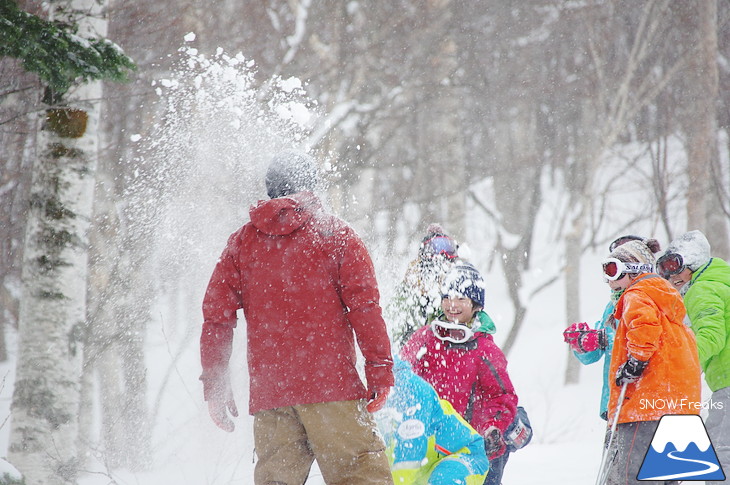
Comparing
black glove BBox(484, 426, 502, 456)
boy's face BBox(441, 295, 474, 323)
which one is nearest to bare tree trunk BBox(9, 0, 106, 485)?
boy's face BBox(441, 295, 474, 323)

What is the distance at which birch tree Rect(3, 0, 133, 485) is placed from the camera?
15.6 feet

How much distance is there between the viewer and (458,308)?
389 centimetres

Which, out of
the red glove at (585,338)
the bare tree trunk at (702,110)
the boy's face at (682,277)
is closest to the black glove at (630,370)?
the red glove at (585,338)

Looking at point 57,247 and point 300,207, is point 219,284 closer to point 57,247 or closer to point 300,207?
point 300,207

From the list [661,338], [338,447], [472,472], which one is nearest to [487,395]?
[472,472]

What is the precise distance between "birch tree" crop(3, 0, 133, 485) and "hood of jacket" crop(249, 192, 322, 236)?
209 cm

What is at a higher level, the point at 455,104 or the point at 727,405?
the point at 455,104

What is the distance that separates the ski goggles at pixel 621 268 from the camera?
3838 millimetres

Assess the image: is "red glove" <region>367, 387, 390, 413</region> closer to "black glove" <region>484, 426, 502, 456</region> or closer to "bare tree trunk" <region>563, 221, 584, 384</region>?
"black glove" <region>484, 426, 502, 456</region>

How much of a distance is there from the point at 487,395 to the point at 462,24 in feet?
31.2

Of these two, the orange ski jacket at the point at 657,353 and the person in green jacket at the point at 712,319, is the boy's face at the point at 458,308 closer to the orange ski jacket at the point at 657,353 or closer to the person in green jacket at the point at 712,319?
the orange ski jacket at the point at 657,353

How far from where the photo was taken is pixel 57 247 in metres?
4.97

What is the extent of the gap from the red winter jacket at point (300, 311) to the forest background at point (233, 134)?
84.5 inches

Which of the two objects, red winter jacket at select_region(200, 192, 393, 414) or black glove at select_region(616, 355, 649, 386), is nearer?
red winter jacket at select_region(200, 192, 393, 414)
